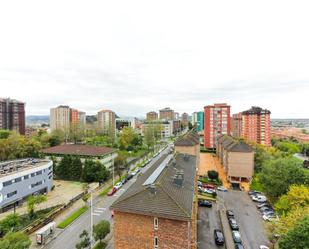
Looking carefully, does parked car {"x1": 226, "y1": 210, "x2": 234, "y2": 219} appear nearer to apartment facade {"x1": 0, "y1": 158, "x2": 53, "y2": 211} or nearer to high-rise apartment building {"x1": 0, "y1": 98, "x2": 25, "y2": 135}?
apartment facade {"x1": 0, "y1": 158, "x2": 53, "y2": 211}

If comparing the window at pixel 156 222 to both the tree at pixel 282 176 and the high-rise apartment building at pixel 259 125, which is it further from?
the high-rise apartment building at pixel 259 125

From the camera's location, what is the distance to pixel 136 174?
41.7 meters

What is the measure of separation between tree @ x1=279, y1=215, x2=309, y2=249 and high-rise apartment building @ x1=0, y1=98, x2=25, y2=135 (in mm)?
92932

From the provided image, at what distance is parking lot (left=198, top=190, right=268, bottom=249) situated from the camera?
65.4 feet

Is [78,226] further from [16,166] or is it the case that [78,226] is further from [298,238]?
[298,238]

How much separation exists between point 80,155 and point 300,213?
113 ft

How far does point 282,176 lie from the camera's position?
88.6ft

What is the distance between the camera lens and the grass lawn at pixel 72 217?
73.1 ft

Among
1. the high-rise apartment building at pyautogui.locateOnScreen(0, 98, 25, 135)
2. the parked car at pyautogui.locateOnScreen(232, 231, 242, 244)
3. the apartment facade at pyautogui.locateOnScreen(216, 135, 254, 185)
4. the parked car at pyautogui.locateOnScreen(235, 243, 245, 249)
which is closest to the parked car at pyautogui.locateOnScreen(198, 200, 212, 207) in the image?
the parked car at pyautogui.locateOnScreen(232, 231, 242, 244)

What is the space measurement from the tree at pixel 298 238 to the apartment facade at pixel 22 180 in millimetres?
29720

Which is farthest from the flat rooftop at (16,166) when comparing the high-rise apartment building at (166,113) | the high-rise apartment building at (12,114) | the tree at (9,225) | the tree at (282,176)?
the high-rise apartment building at (166,113)

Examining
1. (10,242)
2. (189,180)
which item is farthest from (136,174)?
(10,242)

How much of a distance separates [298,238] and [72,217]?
21624mm

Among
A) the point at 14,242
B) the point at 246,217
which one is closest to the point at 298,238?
the point at 246,217
